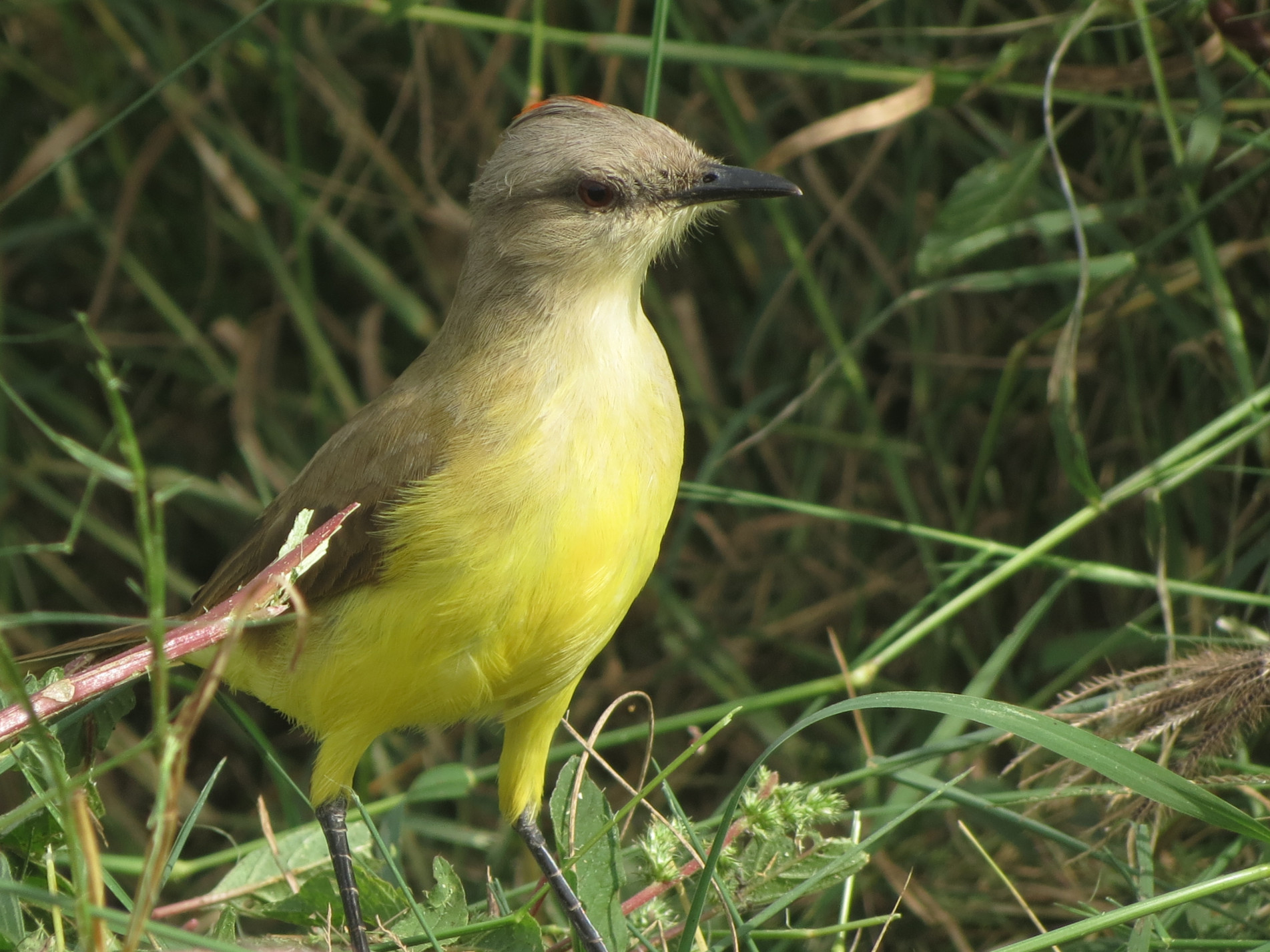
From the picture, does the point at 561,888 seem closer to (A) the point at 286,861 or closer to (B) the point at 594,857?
(B) the point at 594,857

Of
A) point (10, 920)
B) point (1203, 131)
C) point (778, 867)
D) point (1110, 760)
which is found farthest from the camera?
point (1203, 131)

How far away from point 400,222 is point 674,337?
44.1 inches

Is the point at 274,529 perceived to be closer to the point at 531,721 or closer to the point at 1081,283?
the point at 531,721

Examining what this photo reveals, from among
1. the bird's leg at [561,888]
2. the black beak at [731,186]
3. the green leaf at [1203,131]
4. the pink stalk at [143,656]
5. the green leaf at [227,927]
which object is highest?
the black beak at [731,186]

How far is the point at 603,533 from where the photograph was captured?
2.86 m

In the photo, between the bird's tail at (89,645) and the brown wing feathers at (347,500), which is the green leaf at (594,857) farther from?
the bird's tail at (89,645)

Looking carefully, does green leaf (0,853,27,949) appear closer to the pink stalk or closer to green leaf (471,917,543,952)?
the pink stalk

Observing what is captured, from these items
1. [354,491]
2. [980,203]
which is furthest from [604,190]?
[980,203]

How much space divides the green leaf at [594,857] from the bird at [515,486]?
0.21 ft

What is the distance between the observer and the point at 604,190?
324 centimetres

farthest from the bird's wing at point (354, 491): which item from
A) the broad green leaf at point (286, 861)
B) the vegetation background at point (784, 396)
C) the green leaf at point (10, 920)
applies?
the green leaf at point (10, 920)

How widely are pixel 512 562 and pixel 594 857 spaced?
0.61m

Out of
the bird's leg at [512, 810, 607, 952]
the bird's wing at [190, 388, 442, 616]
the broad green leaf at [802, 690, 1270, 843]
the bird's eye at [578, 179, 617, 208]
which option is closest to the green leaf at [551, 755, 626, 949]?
the bird's leg at [512, 810, 607, 952]

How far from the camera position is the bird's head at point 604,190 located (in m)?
3.22
